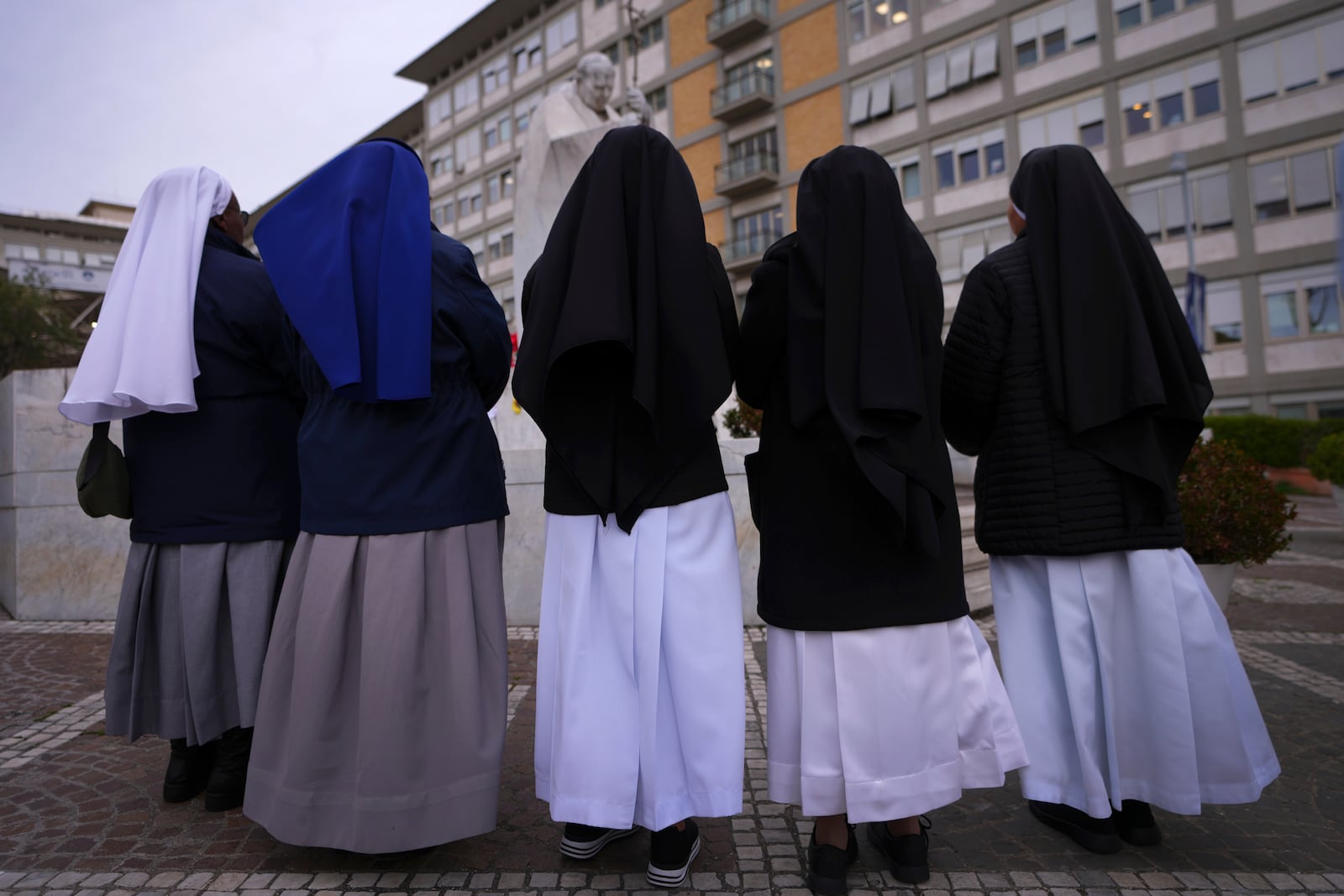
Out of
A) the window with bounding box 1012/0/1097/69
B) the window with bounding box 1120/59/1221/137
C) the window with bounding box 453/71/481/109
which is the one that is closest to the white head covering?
the window with bounding box 1120/59/1221/137

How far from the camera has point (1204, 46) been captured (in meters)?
20.9

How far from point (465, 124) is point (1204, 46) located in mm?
34303

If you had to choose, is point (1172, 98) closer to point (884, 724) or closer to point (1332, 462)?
point (1332, 462)

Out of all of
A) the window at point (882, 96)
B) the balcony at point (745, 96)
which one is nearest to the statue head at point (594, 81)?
the window at point (882, 96)

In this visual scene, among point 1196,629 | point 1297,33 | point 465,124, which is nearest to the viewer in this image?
point 1196,629

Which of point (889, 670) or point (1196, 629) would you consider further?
point (1196, 629)

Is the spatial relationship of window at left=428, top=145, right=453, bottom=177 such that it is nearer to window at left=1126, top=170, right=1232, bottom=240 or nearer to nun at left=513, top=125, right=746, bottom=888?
window at left=1126, top=170, right=1232, bottom=240

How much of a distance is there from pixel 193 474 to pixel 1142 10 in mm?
26256

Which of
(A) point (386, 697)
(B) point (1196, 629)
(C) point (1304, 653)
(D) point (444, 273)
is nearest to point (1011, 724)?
(B) point (1196, 629)

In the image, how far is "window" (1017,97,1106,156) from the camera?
22.8m

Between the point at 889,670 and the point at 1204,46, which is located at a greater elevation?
the point at 1204,46

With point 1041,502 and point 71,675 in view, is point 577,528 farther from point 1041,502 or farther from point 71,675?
point 71,675

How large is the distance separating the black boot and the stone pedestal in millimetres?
4351

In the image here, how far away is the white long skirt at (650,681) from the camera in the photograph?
2303mm
